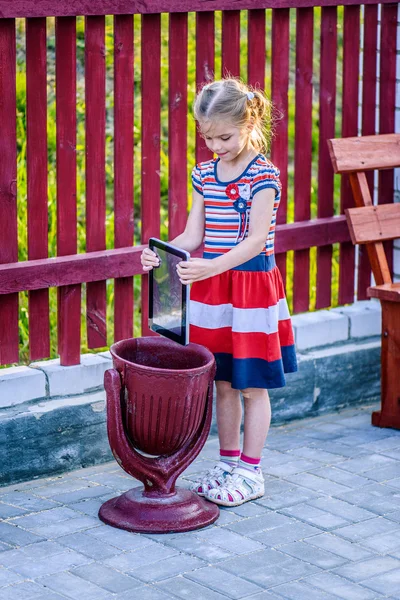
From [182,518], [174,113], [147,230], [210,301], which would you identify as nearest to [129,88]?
[174,113]

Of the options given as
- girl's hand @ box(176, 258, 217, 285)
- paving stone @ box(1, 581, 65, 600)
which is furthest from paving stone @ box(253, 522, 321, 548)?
girl's hand @ box(176, 258, 217, 285)

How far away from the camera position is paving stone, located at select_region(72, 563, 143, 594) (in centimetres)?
A: 335

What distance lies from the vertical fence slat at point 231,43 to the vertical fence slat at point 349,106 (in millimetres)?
693

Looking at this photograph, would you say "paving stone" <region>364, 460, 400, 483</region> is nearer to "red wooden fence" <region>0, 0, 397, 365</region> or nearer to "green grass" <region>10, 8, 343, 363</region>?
"red wooden fence" <region>0, 0, 397, 365</region>

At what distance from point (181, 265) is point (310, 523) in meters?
1.07

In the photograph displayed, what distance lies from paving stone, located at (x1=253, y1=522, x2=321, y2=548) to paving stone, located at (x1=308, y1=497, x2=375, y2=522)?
176 mm

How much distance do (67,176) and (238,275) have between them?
90cm

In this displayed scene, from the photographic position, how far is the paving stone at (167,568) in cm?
344

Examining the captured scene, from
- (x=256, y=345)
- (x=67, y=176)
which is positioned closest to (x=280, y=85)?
(x=67, y=176)

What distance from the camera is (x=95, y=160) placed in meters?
4.49

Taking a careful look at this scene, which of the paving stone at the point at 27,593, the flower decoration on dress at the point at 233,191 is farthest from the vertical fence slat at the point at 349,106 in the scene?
the paving stone at the point at 27,593

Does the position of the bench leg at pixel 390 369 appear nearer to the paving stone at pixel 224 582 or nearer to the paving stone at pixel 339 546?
the paving stone at pixel 339 546

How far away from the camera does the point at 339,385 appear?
5344 millimetres

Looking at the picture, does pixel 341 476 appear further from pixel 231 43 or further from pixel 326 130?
pixel 231 43
